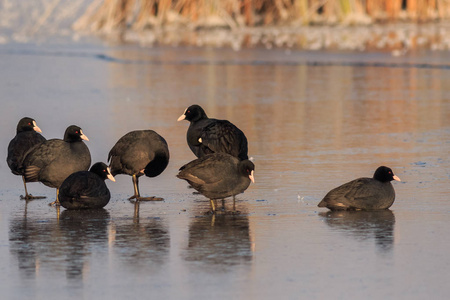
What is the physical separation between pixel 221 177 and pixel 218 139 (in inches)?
56.1

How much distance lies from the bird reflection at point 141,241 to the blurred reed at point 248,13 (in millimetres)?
37590

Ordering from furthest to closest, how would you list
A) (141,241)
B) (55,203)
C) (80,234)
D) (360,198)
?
1. (55,203)
2. (360,198)
3. (80,234)
4. (141,241)

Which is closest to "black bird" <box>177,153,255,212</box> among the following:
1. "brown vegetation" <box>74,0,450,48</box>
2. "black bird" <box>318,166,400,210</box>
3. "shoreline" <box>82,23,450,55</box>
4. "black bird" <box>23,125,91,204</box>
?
"black bird" <box>318,166,400,210</box>

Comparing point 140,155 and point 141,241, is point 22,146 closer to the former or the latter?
point 140,155

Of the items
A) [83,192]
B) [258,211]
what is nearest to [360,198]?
[258,211]

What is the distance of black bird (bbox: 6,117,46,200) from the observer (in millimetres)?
10234

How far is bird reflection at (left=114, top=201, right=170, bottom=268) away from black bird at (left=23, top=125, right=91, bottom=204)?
3.19 feet

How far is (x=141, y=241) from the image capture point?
800cm

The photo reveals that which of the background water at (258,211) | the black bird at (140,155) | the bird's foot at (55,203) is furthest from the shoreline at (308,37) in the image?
the bird's foot at (55,203)

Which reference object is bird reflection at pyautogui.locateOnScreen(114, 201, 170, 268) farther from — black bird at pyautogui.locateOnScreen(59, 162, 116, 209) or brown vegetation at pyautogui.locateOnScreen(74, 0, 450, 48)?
brown vegetation at pyautogui.locateOnScreen(74, 0, 450, 48)

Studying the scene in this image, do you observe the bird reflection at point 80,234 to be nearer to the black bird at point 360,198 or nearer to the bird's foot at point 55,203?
the bird's foot at point 55,203

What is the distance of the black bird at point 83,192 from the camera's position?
30.2ft

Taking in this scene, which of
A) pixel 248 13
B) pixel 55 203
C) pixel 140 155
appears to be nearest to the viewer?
pixel 55 203

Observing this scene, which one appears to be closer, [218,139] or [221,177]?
[221,177]
